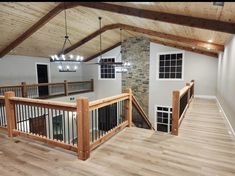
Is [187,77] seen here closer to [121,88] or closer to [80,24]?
[121,88]

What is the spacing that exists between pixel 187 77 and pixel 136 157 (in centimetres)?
676

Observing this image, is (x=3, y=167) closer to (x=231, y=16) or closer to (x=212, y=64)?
(x=231, y=16)

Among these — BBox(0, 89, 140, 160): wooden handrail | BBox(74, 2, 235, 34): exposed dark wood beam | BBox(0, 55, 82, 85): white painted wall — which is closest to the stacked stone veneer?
BBox(0, 55, 82, 85): white painted wall

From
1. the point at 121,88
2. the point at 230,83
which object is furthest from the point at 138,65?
A: the point at 230,83

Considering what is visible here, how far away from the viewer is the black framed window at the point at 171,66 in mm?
8594

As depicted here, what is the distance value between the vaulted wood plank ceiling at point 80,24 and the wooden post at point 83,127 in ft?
8.41

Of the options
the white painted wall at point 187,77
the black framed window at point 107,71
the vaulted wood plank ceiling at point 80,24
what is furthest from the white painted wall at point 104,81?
the white painted wall at point 187,77

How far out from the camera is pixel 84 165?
100.0 inches

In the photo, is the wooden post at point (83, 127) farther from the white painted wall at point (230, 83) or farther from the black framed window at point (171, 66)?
the black framed window at point (171, 66)

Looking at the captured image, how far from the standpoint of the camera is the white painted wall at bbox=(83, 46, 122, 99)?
10.2 meters

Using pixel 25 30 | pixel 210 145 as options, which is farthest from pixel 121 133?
pixel 25 30

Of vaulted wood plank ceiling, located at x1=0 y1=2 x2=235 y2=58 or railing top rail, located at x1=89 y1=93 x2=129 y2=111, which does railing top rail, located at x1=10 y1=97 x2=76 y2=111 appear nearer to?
railing top rail, located at x1=89 y1=93 x2=129 y2=111

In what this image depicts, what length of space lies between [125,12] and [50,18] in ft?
8.95

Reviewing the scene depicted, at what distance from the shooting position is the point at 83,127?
2.66 metres
